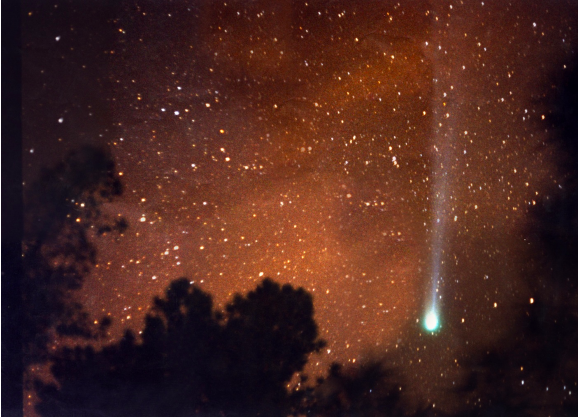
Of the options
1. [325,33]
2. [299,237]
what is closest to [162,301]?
[299,237]

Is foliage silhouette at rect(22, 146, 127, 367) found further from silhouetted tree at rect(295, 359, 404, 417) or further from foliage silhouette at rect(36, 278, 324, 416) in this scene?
silhouetted tree at rect(295, 359, 404, 417)

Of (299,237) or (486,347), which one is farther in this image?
(486,347)

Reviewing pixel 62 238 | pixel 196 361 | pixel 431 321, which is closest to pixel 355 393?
pixel 431 321

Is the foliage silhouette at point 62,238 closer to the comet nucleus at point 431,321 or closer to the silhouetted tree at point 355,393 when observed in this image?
the silhouetted tree at point 355,393

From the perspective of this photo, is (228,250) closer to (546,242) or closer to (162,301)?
(162,301)

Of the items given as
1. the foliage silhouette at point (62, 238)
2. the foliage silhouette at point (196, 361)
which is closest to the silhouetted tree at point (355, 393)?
the foliage silhouette at point (196, 361)

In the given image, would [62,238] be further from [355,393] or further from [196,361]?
[355,393]
